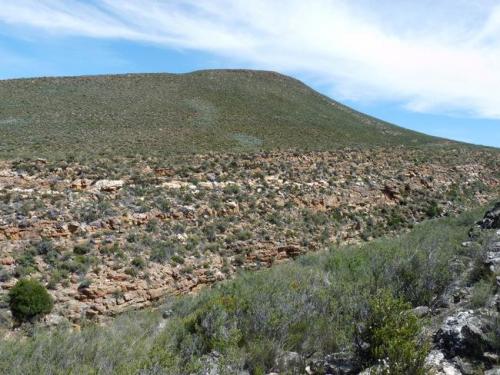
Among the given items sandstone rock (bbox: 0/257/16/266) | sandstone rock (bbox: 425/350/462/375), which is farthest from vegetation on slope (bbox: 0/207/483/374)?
sandstone rock (bbox: 0/257/16/266)

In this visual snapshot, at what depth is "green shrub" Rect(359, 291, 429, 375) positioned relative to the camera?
15.8ft

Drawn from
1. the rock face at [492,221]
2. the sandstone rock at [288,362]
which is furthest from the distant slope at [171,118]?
the sandstone rock at [288,362]

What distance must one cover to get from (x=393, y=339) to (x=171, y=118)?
3784 centimetres

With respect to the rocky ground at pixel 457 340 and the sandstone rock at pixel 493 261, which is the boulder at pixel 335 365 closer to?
the rocky ground at pixel 457 340

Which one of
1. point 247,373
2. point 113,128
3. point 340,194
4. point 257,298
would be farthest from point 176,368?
point 113,128

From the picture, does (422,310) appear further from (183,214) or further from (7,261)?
(183,214)

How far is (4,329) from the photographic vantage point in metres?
9.42

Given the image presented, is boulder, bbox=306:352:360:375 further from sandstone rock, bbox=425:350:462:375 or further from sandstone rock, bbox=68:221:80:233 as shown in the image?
sandstone rock, bbox=68:221:80:233

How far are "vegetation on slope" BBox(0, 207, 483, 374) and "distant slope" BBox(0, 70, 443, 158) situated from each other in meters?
20.3

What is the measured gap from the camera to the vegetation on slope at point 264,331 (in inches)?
208

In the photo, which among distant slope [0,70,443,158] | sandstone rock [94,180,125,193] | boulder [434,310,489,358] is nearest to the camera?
boulder [434,310,489,358]

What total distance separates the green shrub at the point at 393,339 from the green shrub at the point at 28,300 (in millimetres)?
7608

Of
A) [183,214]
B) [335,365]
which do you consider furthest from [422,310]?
[183,214]

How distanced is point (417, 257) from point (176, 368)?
211 inches
